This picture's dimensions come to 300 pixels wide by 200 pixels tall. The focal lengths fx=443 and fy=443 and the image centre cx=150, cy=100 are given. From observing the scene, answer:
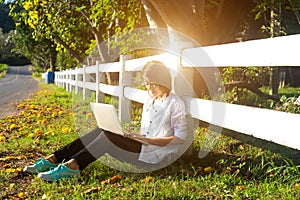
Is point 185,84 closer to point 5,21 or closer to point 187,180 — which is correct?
point 187,180

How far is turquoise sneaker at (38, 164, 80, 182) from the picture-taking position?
360cm

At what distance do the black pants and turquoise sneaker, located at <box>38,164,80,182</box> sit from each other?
12 cm

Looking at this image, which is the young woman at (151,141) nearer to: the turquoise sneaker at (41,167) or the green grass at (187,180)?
the turquoise sneaker at (41,167)

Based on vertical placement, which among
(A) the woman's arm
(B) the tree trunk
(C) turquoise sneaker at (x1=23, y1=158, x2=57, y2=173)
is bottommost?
(C) turquoise sneaker at (x1=23, y1=158, x2=57, y2=173)

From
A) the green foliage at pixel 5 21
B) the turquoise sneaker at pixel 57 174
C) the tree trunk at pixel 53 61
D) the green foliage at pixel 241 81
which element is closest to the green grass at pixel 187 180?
the turquoise sneaker at pixel 57 174

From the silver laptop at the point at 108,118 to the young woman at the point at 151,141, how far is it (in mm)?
87

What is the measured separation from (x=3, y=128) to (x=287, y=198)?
5.16m

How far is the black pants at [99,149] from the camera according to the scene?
3.77 m

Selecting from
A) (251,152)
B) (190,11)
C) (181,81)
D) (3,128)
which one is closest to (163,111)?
(181,81)

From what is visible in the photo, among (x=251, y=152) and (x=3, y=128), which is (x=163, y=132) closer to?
(x=251, y=152)

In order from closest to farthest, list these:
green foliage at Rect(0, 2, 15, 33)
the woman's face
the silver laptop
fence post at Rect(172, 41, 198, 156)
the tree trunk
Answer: the silver laptop < the woman's face < fence post at Rect(172, 41, 198, 156) < the tree trunk < green foliage at Rect(0, 2, 15, 33)

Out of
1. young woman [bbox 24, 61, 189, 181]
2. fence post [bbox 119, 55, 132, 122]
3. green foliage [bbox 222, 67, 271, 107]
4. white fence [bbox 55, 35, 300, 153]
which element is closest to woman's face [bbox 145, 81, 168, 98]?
young woman [bbox 24, 61, 189, 181]

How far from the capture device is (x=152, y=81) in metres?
3.81

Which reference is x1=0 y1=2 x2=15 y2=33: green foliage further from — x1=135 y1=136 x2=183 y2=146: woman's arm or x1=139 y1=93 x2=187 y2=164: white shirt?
x1=135 y1=136 x2=183 y2=146: woman's arm
